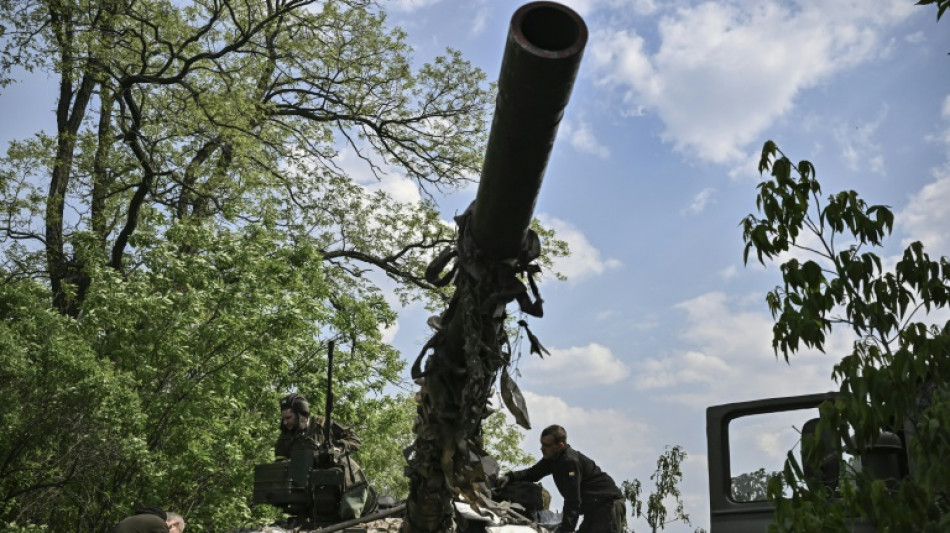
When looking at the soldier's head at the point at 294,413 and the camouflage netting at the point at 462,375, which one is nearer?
the camouflage netting at the point at 462,375

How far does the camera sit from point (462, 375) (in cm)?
471

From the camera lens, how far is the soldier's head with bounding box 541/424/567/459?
9.01 m

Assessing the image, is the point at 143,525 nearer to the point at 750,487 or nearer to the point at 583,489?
the point at 583,489

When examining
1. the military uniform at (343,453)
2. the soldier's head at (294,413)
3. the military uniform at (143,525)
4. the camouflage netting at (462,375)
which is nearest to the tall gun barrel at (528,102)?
the camouflage netting at (462,375)

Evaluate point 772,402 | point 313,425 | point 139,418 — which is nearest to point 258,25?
point 139,418

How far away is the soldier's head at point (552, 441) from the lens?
9.01 metres

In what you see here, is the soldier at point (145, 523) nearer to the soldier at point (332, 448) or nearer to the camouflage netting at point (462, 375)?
the soldier at point (332, 448)

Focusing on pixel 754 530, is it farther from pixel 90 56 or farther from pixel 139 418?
pixel 90 56

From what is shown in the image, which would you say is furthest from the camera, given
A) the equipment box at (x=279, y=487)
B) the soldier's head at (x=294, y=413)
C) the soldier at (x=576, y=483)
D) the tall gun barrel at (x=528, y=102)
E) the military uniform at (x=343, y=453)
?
the soldier's head at (x=294, y=413)

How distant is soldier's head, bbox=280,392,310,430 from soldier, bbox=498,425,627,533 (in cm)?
186

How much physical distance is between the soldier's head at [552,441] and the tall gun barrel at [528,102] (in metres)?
5.31

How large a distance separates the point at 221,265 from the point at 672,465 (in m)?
9.91

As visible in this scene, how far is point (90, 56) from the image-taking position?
21.3m

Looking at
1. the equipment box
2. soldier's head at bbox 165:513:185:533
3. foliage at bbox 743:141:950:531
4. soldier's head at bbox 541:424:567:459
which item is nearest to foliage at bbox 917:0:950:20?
foliage at bbox 743:141:950:531
